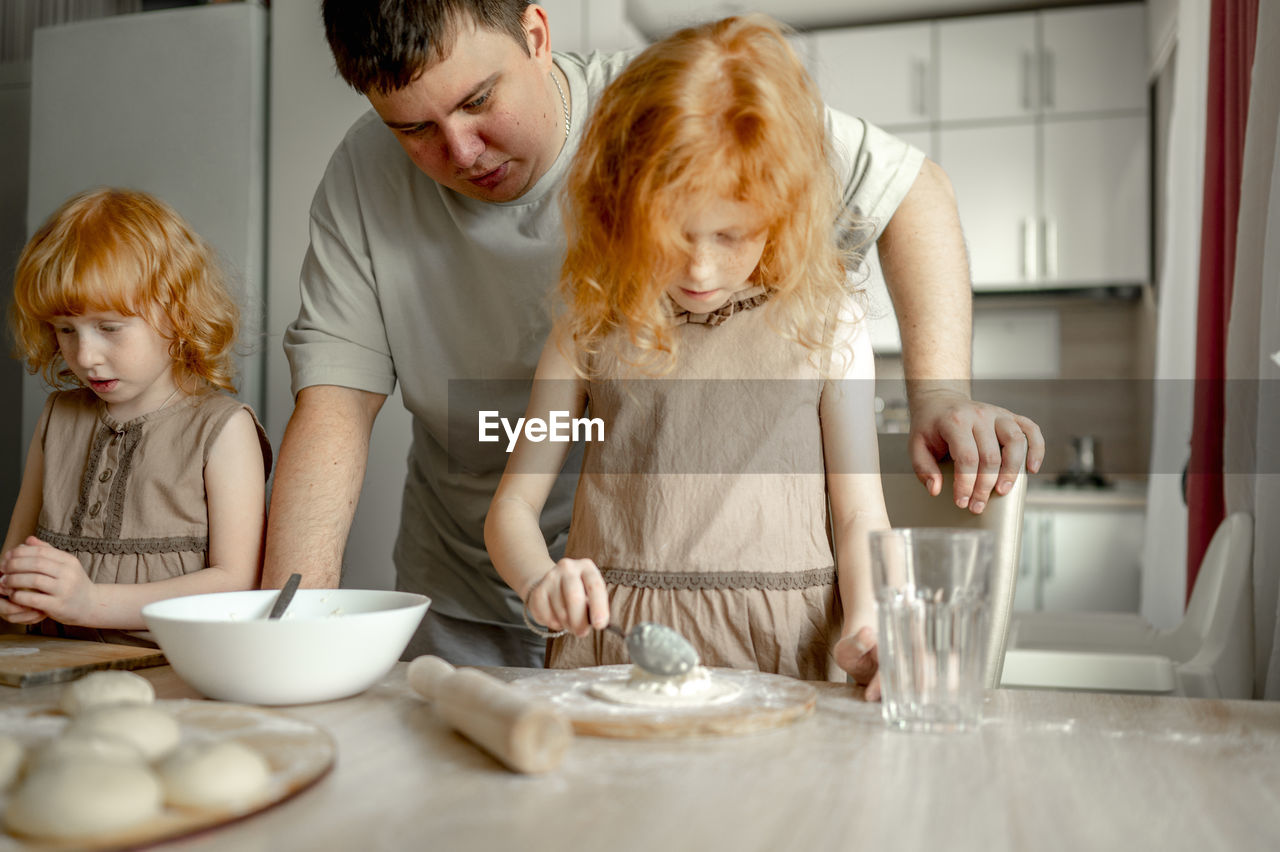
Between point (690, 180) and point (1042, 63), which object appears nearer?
point (690, 180)

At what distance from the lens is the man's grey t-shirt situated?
1315 millimetres

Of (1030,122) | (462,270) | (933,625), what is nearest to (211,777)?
(933,625)

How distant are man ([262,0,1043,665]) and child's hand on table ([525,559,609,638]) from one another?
40 cm

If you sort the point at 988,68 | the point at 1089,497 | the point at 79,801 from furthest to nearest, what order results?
Result: the point at 988,68
the point at 1089,497
the point at 79,801

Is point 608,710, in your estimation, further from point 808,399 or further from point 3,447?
point 3,447

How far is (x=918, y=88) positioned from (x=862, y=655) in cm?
363

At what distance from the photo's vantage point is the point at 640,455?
1065 mm

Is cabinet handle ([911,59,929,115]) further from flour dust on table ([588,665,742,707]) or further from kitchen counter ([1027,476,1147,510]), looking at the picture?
flour dust on table ([588,665,742,707])

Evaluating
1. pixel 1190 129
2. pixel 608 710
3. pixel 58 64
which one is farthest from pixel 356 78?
pixel 1190 129

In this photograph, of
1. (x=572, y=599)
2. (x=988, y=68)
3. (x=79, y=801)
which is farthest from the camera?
(x=988, y=68)

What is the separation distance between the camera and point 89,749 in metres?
0.49

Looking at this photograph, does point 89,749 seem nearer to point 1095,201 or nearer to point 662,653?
point 662,653

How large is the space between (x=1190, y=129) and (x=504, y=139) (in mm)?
1976

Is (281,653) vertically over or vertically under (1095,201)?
under
